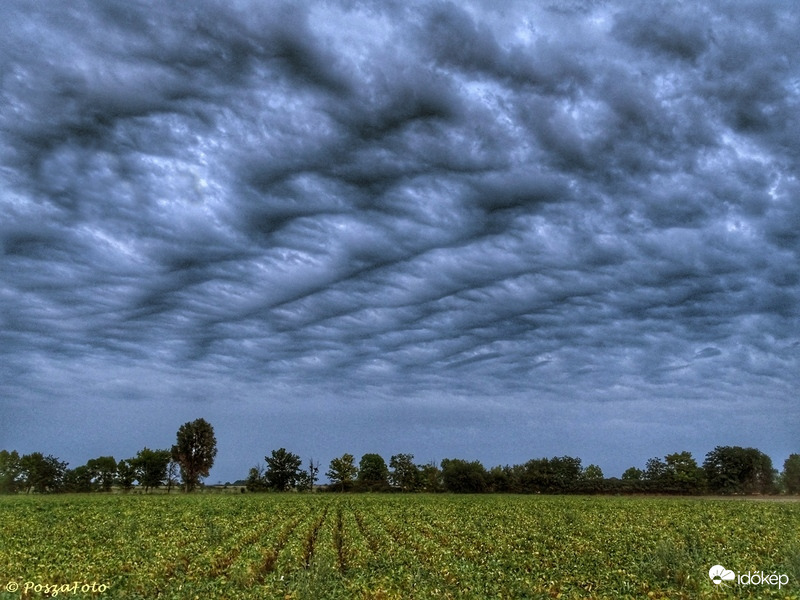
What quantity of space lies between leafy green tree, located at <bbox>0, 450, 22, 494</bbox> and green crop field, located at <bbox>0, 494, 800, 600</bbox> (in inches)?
5499

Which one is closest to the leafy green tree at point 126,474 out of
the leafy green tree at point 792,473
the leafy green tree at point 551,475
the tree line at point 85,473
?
the tree line at point 85,473

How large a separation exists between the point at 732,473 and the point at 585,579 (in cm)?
15481

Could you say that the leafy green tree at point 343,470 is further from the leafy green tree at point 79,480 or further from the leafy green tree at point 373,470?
the leafy green tree at point 79,480

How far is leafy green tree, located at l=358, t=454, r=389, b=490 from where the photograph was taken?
159575mm

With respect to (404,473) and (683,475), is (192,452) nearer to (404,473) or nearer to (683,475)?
(404,473)

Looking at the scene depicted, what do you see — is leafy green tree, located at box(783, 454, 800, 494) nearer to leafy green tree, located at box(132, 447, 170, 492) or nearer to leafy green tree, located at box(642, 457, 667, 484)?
leafy green tree, located at box(642, 457, 667, 484)

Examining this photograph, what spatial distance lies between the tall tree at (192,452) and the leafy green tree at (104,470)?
106ft

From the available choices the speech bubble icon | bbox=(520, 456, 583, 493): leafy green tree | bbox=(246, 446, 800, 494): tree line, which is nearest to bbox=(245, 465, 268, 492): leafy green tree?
bbox=(246, 446, 800, 494): tree line

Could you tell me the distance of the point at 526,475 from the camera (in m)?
145

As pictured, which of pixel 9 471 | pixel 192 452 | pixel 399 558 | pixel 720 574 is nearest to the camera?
pixel 720 574

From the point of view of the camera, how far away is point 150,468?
507ft

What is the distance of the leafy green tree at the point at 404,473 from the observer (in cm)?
15725

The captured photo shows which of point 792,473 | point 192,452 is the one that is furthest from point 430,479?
point 792,473

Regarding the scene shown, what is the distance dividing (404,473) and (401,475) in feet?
3.43
